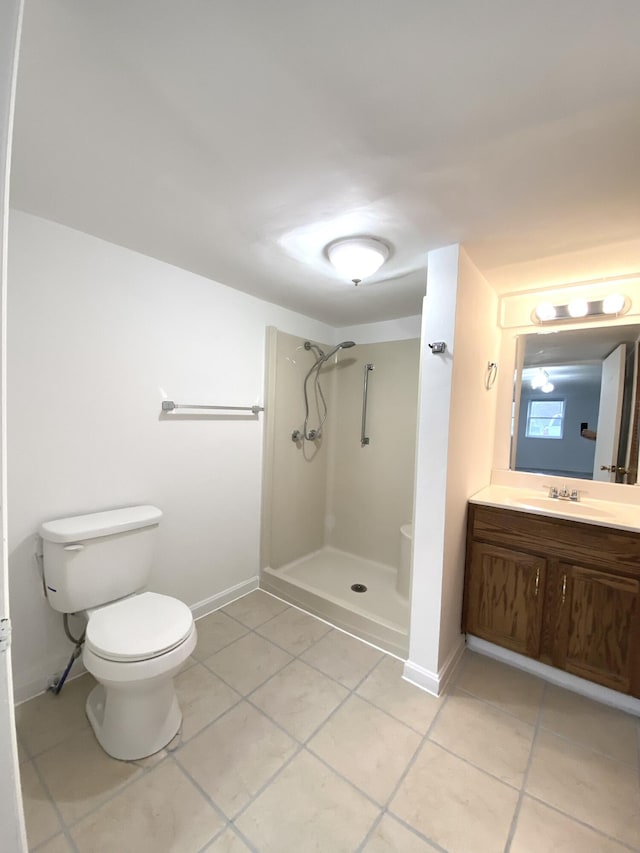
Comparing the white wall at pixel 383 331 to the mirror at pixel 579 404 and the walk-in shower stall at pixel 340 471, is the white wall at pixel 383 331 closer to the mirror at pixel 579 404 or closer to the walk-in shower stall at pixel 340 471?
the walk-in shower stall at pixel 340 471

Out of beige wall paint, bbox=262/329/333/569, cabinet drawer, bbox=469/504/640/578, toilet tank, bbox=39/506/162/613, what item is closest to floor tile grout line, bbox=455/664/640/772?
Result: cabinet drawer, bbox=469/504/640/578

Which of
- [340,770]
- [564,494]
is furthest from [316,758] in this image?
[564,494]

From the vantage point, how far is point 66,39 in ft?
2.53

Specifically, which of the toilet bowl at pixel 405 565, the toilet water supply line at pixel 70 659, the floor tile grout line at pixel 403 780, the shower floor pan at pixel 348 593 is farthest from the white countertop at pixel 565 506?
the toilet water supply line at pixel 70 659

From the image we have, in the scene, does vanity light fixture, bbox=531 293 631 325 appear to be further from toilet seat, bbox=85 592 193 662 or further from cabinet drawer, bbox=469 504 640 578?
toilet seat, bbox=85 592 193 662

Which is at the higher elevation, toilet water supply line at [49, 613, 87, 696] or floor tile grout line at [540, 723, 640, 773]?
toilet water supply line at [49, 613, 87, 696]

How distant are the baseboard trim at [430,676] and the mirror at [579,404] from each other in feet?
4.13

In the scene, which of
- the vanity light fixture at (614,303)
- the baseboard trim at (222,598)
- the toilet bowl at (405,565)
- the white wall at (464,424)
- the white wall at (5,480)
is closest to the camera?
the white wall at (5,480)

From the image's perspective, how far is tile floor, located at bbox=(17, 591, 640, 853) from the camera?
1.10 m

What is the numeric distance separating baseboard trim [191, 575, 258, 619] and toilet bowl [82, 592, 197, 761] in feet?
2.38

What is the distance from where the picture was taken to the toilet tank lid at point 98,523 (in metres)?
1.45

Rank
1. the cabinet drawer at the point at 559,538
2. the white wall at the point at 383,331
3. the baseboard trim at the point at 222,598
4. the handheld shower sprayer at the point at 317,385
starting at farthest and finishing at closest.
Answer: the handheld shower sprayer at the point at 317,385 < the white wall at the point at 383,331 < the baseboard trim at the point at 222,598 < the cabinet drawer at the point at 559,538

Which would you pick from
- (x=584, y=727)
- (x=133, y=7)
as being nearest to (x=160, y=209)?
(x=133, y=7)

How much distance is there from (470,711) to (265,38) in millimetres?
2416
